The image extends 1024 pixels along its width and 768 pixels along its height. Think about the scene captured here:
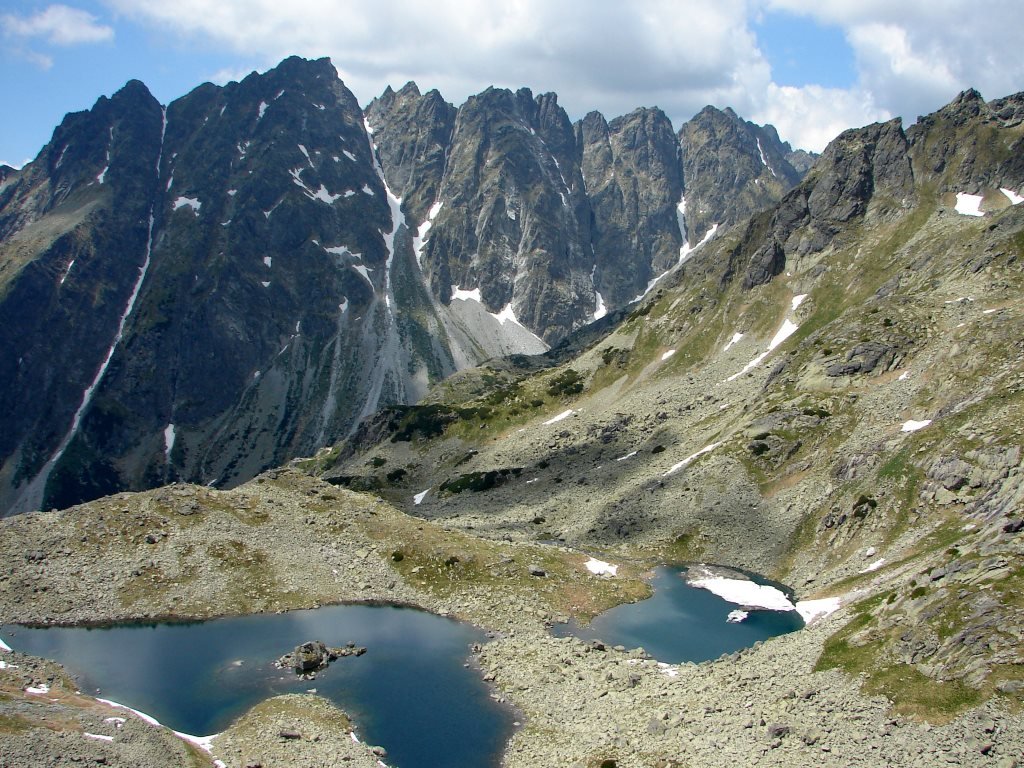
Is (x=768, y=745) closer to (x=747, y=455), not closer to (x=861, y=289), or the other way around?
(x=747, y=455)

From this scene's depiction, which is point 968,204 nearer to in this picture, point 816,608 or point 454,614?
point 816,608

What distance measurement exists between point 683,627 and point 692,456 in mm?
47775

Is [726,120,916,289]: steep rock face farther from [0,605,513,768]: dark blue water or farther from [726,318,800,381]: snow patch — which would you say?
[0,605,513,768]: dark blue water

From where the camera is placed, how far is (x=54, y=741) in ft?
148

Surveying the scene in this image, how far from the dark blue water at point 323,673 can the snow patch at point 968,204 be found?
14544 cm

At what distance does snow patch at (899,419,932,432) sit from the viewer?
314ft

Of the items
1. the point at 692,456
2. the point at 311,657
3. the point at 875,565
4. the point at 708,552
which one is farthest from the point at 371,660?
the point at 692,456

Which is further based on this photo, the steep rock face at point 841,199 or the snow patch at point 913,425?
the steep rock face at point 841,199

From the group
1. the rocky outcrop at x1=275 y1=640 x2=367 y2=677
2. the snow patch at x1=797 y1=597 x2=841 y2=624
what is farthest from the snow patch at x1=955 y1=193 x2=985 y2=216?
the rocky outcrop at x1=275 y1=640 x2=367 y2=677

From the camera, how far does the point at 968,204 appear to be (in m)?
167

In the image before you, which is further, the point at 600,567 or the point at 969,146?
the point at 969,146

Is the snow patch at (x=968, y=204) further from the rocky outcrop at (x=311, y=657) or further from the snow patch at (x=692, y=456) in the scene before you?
the rocky outcrop at (x=311, y=657)

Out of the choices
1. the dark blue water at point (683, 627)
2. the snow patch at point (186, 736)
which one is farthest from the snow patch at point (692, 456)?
the snow patch at point (186, 736)

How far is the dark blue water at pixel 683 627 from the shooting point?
75188mm
